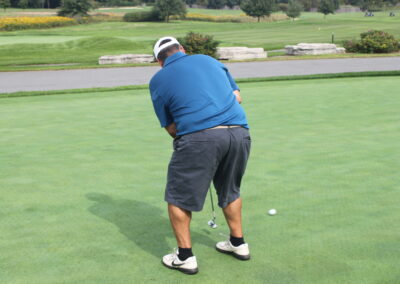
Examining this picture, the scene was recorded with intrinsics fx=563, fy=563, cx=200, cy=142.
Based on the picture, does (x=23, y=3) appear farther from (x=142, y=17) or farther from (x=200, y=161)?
(x=200, y=161)

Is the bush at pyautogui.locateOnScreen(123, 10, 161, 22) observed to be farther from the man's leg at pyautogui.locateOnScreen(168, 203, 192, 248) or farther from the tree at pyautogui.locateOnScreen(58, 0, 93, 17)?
the man's leg at pyautogui.locateOnScreen(168, 203, 192, 248)

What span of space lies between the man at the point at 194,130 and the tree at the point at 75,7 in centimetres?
8686

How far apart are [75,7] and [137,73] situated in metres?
67.3

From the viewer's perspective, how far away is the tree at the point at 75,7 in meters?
87.4

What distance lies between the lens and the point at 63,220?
17.9 ft

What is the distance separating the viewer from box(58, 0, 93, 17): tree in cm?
8738

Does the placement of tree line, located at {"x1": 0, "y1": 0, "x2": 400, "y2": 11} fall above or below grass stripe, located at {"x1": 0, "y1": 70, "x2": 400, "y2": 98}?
above

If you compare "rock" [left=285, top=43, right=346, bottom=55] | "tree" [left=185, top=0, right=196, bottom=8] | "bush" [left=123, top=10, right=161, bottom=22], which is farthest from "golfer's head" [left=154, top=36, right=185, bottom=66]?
"tree" [left=185, top=0, right=196, bottom=8]

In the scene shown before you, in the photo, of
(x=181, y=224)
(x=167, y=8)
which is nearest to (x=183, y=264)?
(x=181, y=224)

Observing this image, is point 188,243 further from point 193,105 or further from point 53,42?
point 53,42

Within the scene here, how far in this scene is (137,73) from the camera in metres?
25.3

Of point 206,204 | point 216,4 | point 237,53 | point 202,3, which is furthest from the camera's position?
point 216,4

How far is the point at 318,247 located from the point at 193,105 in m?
1.62

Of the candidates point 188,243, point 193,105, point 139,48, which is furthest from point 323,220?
point 139,48
